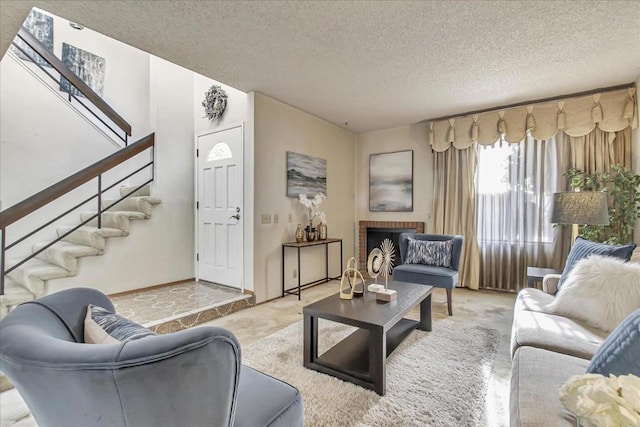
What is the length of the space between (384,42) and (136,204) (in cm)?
346

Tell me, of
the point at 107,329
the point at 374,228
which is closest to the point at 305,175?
the point at 374,228

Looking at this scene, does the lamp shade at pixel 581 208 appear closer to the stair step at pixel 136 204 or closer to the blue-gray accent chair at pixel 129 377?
the blue-gray accent chair at pixel 129 377

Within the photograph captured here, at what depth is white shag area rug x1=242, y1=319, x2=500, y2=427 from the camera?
5.39 ft

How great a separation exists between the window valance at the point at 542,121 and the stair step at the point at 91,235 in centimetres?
436

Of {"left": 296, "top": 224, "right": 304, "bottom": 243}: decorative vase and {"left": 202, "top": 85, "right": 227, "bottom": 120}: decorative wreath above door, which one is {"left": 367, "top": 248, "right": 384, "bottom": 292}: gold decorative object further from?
{"left": 202, "top": 85, "right": 227, "bottom": 120}: decorative wreath above door

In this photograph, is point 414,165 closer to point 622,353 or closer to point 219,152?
point 219,152

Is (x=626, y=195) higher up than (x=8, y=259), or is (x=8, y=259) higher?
(x=626, y=195)

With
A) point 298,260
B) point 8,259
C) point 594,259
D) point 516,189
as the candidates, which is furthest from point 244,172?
point 516,189

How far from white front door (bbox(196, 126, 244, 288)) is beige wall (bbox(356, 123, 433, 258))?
2363 mm

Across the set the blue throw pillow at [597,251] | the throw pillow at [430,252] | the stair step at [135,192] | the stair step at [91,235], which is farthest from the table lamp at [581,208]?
the stair step at [135,192]

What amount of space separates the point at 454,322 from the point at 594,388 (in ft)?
8.34

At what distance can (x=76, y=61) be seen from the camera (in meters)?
3.97

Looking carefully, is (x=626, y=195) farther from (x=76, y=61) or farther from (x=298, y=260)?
(x=76, y=61)

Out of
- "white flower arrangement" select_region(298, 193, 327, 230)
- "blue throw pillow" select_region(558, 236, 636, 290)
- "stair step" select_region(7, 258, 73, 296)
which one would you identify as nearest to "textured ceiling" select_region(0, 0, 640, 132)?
"white flower arrangement" select_region(298, 193, 327, 230)
